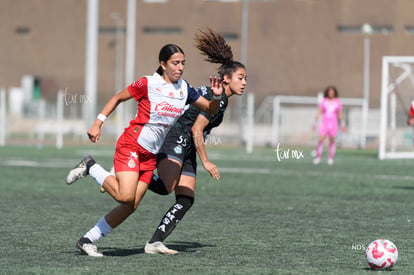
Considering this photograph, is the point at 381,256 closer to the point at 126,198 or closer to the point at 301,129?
the point at 126,198

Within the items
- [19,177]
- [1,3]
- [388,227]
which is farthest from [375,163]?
[1,3]

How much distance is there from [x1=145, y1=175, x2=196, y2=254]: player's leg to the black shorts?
105 millimetres

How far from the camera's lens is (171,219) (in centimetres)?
845

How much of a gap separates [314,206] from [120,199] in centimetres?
591

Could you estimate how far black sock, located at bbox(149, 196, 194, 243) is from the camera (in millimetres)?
8344

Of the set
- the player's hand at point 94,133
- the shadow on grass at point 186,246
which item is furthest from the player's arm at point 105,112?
the shadow on grass at point 186,246

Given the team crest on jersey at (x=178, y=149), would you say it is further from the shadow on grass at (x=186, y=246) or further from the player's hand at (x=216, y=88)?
the shadow on grass at (x=186, y=246)

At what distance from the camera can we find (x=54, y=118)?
1991 inches

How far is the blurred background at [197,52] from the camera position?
5547 cm

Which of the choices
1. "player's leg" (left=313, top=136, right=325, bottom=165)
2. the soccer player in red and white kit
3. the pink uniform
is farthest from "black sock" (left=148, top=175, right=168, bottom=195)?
the pink uniform

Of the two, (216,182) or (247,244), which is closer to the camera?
(247,244)

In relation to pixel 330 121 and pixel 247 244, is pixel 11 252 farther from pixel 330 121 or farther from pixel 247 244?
pixel 330 121

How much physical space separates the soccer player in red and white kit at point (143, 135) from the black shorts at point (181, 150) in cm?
27

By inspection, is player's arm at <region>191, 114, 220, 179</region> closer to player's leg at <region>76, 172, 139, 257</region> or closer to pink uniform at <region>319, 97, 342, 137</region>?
player's leg at <region>76, 172, 139, 257</region>
